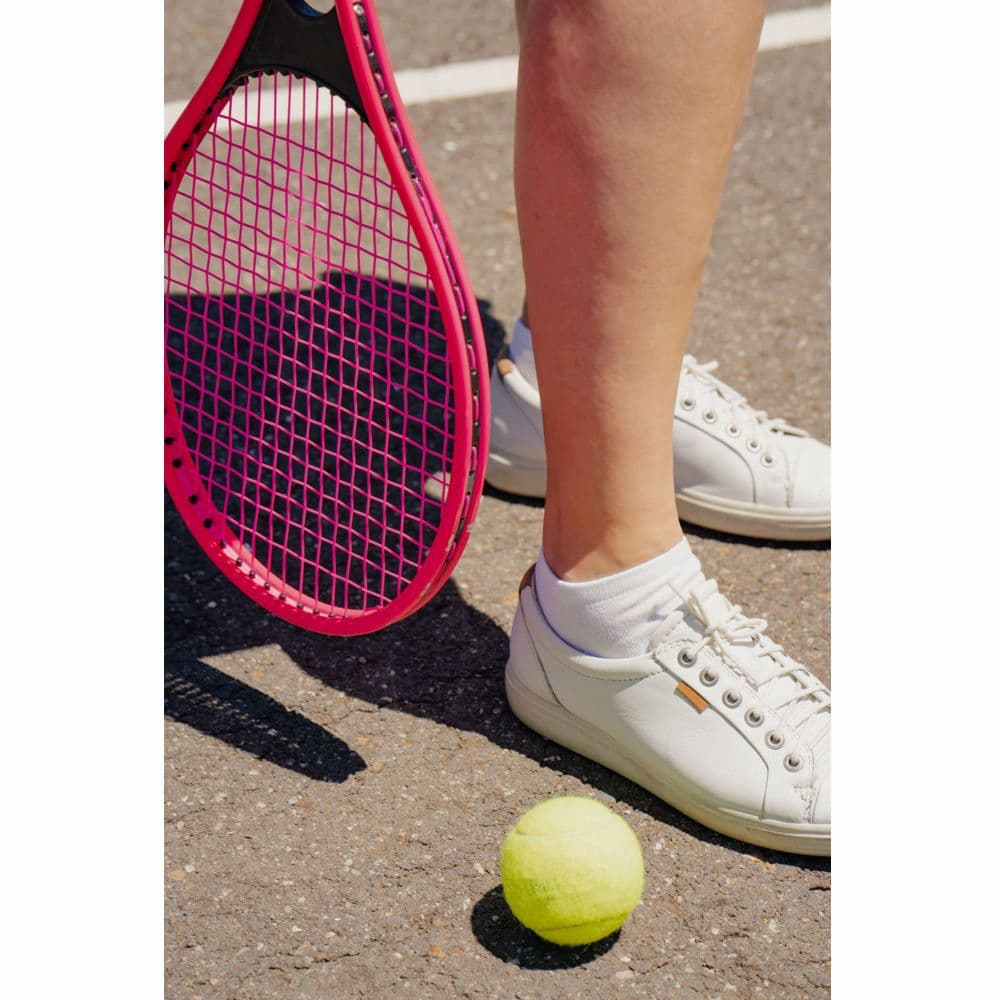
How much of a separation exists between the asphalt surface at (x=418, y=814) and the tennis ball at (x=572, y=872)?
0.22 feet

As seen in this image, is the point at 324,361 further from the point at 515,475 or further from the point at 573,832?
the point at 573,832

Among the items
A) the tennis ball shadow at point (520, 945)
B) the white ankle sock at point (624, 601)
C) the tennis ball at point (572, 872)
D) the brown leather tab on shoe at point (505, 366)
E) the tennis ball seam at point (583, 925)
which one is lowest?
the tennis ball shadow at point (520, 945)

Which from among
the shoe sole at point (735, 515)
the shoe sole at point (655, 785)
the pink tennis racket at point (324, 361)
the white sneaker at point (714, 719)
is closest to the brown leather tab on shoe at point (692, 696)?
the white sneaker at point (714, 719)

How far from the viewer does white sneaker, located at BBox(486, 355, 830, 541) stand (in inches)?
86.1

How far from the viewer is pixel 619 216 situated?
1.52 m

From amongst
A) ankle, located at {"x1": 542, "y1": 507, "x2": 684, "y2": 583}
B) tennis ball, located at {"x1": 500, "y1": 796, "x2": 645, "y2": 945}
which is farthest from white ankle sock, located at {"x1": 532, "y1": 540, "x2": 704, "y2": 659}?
tennis ball, located at {"x1": 500, "y1": 796, "x2": 645, "y2": 945}

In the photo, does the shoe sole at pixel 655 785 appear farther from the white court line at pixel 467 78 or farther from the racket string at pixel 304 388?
the white court line at pixel 467 78

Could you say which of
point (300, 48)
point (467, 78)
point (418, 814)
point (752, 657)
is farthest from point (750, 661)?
point (467, 78)

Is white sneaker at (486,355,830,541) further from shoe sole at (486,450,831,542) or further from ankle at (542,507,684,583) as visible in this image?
ankle at (542,507,684,583)

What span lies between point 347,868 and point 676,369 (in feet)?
2.42

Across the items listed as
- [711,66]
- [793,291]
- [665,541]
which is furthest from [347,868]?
[793,291]

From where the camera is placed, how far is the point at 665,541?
1707 mm

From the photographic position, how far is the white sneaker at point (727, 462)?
2.19 m

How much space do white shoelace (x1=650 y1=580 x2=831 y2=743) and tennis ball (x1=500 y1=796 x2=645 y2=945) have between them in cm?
28
